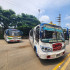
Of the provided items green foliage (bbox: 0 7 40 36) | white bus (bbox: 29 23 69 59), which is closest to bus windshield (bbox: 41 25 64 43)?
white bus (bbox: 29 23 69 59)

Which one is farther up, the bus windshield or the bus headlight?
the bus windshield

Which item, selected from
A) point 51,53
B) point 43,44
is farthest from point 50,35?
point 51,53

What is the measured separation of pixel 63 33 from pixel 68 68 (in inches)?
91.2

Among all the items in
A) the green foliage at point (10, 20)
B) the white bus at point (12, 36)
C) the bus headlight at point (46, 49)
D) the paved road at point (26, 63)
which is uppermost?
the green foliage at point (10, 20)

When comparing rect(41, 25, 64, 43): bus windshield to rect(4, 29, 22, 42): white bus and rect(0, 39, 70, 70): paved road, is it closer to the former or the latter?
rect(0, 39, 70, 70): paved road

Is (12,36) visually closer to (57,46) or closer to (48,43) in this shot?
(48,43)

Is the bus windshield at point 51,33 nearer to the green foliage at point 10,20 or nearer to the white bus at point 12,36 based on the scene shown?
the white bus at point 12,36

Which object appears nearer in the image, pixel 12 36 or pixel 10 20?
pixel 12 36

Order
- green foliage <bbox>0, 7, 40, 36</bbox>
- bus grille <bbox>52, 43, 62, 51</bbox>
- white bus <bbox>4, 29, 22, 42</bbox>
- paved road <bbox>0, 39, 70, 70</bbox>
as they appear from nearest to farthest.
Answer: paved road <bbox>0, 39, 70, 70</bbox> < bus grille <bbox>52, 43, 62, 51</bbox> < white bus <bbox>4, 29, 22, 42</bbox> < green foliage <bbox>0, 7, 40, 36</bbox>

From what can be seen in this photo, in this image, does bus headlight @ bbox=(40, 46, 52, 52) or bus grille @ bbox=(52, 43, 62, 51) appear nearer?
bus headlight @ bbox=(40, 46, 52, 52)

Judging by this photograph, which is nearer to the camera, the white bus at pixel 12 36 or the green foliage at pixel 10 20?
the white bus at pixel 12 36

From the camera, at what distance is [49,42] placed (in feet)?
10.4

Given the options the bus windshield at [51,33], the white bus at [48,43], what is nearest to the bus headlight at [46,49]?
the white bus at [48,43]

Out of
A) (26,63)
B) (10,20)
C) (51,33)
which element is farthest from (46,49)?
(10,20)
